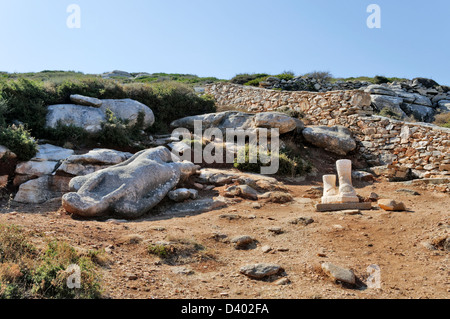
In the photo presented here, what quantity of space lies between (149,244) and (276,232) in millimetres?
2436

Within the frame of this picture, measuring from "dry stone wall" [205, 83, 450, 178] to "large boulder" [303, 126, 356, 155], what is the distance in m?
0.58

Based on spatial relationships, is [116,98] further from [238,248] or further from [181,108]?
[238,248]

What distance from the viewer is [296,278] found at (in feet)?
16.0

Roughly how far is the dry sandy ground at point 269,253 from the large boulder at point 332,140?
5.62 m

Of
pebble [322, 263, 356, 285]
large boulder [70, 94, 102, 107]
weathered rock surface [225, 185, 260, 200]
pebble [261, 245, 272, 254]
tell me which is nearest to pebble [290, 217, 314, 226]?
pebble [261, 245, 272, 254]

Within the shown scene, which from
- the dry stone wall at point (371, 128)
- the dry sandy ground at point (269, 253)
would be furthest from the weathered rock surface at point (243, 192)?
the dry stone wall at point (371, 128)

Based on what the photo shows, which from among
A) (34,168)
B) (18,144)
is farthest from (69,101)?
(34,168)

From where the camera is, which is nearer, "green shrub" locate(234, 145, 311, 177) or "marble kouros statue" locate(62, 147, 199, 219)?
"marble kouros statue" locate(62, 147, 199, 219)

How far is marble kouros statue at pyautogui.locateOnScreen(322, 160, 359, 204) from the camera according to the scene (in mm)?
8352

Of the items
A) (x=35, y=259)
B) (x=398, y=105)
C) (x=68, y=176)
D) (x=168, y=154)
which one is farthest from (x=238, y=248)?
(x=398, y=105)

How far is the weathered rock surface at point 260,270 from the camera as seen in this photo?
4.89 m

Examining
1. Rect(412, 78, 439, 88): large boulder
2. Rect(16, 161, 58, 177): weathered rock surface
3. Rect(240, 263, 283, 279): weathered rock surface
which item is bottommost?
Rect(240, 263, 283, 279): weathered rock surface

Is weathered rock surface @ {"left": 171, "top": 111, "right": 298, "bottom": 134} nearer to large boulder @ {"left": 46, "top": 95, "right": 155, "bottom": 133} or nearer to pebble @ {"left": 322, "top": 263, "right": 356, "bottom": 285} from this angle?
large boulder @ {"left": 46, "top": 95, "right": 155, "bottom": 133}

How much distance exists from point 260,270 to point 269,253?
0.95 metres
